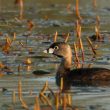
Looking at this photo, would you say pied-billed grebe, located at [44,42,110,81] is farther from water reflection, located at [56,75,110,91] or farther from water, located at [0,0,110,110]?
water, located at [0,0,110,110]

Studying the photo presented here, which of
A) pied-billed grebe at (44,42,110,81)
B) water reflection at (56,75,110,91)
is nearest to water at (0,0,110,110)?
water reflection at (56,75,110,91)

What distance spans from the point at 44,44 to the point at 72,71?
412 cm

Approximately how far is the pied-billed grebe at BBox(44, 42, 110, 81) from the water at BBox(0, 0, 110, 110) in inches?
9.3

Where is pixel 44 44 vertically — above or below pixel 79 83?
above

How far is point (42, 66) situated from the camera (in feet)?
46.5

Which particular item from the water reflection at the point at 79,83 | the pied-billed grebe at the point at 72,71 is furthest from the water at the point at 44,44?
the pied-billed grebe at the point at 72,71

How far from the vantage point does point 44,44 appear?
56.4 feet

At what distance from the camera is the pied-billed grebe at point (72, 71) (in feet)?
41.9

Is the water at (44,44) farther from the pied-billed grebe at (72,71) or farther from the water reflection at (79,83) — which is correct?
A: the pied-billed grebe at (72,71)

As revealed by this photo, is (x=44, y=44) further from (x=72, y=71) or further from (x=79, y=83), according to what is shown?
(x=79, y=83)

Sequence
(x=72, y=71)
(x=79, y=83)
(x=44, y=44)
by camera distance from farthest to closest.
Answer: (x=44, y=44)
(x=72, y=71)
(x=79, y=83)

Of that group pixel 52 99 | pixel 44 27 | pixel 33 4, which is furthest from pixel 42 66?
pixel 33 4

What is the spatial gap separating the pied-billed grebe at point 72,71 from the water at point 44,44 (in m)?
0.23

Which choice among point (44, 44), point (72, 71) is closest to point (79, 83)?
point (72, 71)
